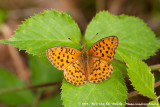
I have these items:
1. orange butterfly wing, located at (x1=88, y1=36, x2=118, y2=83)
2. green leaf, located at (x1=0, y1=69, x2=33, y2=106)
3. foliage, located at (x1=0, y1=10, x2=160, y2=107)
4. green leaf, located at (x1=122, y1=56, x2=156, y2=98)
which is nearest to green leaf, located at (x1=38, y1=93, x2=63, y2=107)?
green leaf, located at (x1=0, y1=69, x2=33, y2=106)

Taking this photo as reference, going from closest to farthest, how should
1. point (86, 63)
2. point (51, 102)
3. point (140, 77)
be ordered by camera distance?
point (140, 77)
point (86, 63)
point (51, 102)

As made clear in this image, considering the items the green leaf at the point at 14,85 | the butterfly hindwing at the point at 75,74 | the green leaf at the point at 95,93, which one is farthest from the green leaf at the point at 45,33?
the green leaf at the point at 14,85

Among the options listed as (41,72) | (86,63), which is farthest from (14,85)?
(86,63)

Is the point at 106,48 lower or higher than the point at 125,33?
lower

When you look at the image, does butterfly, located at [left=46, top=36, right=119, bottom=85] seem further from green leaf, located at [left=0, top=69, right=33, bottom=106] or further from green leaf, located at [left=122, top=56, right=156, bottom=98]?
green leaf, located at [left=0, top=69, right=33, bottom=106]

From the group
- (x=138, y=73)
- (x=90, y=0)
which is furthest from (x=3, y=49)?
(x=138, y=73)

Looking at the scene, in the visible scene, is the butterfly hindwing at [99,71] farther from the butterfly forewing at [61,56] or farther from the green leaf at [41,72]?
the green leaf at [41,72]

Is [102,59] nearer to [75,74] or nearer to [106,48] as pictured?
[106,48]

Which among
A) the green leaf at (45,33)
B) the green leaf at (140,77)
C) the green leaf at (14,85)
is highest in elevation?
the green leaf at (45,33)
